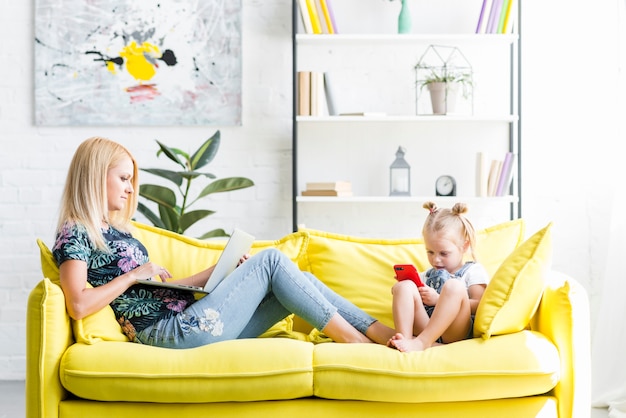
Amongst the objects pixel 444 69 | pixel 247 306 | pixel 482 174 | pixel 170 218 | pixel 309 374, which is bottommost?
pixel 309 374

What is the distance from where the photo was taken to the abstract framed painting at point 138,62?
3.89 metres

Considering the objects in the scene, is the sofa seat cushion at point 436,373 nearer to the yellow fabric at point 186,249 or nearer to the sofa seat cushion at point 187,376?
the sofa seat cushion at point 187,376

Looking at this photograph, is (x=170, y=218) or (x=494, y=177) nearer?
(x=170, y=218)

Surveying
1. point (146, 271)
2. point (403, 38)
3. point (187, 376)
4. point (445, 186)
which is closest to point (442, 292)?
point (187, 376)

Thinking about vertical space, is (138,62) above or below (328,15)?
below

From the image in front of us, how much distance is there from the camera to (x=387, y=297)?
2795 mm

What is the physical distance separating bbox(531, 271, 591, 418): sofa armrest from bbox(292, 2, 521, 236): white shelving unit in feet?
5.17

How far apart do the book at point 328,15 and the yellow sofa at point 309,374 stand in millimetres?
1784

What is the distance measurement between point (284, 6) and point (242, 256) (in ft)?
5.44

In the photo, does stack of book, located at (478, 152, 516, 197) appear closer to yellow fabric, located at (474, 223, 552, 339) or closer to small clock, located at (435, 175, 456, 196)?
small clock, located at (435, 175, 456, 196)

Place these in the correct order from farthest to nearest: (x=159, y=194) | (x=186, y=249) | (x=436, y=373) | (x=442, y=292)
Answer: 1. (x=159, y=194)
2. (x=186, y=249)
3. (x=442, y=292)
4. (x=436, y=373)

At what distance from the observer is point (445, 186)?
3.78m

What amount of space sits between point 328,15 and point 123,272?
175 cm

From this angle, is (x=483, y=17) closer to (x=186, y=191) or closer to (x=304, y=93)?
(x=304, y=93)
